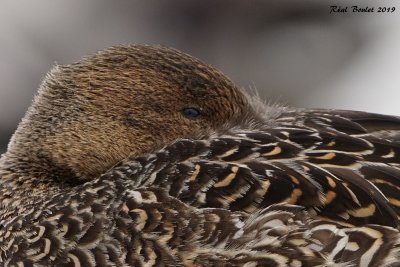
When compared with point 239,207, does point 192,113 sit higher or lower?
higher

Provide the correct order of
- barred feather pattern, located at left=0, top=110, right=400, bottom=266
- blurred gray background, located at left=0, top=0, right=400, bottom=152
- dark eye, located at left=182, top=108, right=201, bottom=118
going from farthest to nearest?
blurred gray background, located at left=0, top=0, right=400, bottom=152
dark eye, located at left=182, top=108, right=201, bottom=118
barred feather pattern, located at left=0, top=110, right=400, bottom=266

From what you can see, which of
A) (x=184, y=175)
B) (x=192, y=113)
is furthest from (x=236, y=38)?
(x=184, y=175)

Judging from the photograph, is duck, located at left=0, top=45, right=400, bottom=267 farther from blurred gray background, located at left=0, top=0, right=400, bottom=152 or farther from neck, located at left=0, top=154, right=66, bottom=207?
blurred gray background, located at left=0, top=0, right=400, bottom=152

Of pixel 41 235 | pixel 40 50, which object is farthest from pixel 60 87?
pixel 40 50

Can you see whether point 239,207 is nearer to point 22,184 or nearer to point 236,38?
point 22,184

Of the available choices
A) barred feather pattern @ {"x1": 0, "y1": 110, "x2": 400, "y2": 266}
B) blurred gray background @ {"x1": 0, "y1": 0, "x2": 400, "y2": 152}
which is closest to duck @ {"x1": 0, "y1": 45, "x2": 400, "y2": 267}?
barred feather pattern @ {"x1": 0, "y1": 110, "x2": 400, "y2": 266}

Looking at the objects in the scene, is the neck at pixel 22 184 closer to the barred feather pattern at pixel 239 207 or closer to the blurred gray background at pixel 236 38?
the barred feather pattern at pixel 239 207
